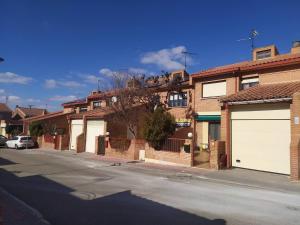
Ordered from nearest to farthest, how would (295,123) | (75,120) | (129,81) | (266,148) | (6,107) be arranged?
1. (295,123)
2. (266,148)
3. (129,81)
4. (75,120)
5. (6,107)

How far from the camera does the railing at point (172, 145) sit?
18.7 meters

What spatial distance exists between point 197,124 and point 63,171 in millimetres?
11387

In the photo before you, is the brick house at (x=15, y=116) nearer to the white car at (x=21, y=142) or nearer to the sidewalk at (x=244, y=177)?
the white car at (x=21, y=142)

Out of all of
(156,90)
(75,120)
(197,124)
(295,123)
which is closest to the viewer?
(295,123)

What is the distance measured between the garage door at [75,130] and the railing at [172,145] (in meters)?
13.5

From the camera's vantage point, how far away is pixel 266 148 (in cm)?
1516

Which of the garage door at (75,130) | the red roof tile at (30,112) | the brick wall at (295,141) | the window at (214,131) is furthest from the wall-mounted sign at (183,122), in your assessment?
the red roof tile at (30,112)

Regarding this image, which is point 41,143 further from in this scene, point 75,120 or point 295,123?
point 295,123

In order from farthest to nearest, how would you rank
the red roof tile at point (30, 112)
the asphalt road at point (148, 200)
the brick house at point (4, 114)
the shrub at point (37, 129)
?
the red roof tile at point (30, 112) < the brick house at point (4, 114) < the shrub at point (37, 129) < the asphalt road at point (148, 200)

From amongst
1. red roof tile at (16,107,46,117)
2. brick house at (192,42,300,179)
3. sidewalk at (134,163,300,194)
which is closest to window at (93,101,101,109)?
brick house at (192,42,300,179)

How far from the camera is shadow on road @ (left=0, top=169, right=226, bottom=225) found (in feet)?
24.0

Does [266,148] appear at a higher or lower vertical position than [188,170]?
higher

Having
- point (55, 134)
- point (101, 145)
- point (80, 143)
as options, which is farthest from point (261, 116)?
point (55, 134)

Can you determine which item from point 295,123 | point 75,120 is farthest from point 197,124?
point 75,120
